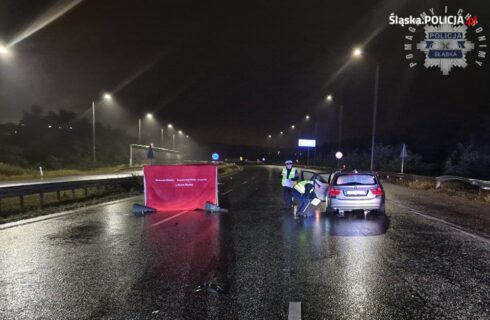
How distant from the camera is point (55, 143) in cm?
6316

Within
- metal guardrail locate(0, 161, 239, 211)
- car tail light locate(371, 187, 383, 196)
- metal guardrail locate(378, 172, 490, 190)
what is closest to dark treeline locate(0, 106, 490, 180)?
metal guardrail locate(378, 172, 490, 190)

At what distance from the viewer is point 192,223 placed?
10.7 meters

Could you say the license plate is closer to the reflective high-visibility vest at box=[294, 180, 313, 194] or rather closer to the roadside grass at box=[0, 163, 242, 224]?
the reflective high-visibility vest at box=[294, 180, 313, 194]

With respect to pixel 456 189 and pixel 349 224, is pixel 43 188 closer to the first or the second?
pixel 349 224

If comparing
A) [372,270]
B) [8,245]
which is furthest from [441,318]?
[8,245]

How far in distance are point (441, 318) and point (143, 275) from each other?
4.10 meters

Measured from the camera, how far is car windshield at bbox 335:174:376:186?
11.6 metres

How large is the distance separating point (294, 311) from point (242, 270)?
69.9 inches

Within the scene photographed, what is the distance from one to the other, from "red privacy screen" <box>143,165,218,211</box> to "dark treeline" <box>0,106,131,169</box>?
120ft

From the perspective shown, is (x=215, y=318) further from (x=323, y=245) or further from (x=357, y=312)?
(x=323, y=245)

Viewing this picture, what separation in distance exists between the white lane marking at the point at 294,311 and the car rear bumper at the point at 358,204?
712 centimetres

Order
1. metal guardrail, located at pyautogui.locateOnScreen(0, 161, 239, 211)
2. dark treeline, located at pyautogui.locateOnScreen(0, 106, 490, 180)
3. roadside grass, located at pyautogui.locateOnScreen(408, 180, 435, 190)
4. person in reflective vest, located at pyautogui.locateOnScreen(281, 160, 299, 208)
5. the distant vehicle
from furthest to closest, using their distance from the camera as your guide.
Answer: dark treeline, located at pyautogui.locateOnScreen(0, 106, 490, 180) < roadside grass, located at pyautogui.locateOnScreen(408, 180, 435, 190) < metal guardrail, located at pyautogui.locateOnScreen(0, 161, 239, 211) < person in reflective vest, located at pyautogui.locateOnScreen(281, 160, 299, 208) < the distant vehicle

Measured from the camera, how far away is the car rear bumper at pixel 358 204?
37.3 feet

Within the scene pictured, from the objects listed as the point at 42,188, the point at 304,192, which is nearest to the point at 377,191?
the point at 304,192
